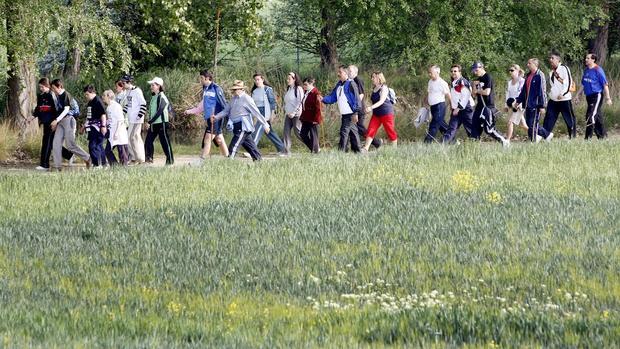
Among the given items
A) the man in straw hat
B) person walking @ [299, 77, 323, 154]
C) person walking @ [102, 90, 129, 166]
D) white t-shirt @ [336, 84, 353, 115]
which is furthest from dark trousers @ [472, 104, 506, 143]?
person walking @ [102, 90, 129, 166]

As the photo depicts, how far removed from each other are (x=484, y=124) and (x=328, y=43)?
14.8 metres

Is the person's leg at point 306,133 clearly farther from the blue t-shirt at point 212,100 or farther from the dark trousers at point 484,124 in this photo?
the dark trousers at point 484,124

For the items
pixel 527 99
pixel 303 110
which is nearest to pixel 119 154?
pixel 303 110

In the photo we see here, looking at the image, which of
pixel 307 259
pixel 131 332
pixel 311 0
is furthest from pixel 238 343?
pixel 311 0

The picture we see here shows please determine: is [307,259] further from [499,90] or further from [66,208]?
[499,90]

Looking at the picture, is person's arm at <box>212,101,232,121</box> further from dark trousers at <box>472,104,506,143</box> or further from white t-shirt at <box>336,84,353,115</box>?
dark trousers at <box>472,104,506,143</box>

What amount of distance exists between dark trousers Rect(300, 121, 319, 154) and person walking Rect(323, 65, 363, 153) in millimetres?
683

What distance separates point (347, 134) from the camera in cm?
2316

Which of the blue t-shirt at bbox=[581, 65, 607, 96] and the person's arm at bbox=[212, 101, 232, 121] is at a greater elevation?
the blue t-shirt at bbox=[581, 65, 607, 96]

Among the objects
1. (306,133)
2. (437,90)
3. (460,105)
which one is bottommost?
(306,133)

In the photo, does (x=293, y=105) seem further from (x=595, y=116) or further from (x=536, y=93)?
(x=595, y=116)

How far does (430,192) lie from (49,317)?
24.5 ft

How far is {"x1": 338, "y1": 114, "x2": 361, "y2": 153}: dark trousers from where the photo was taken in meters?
23.0

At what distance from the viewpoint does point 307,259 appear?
1123 centimetres
